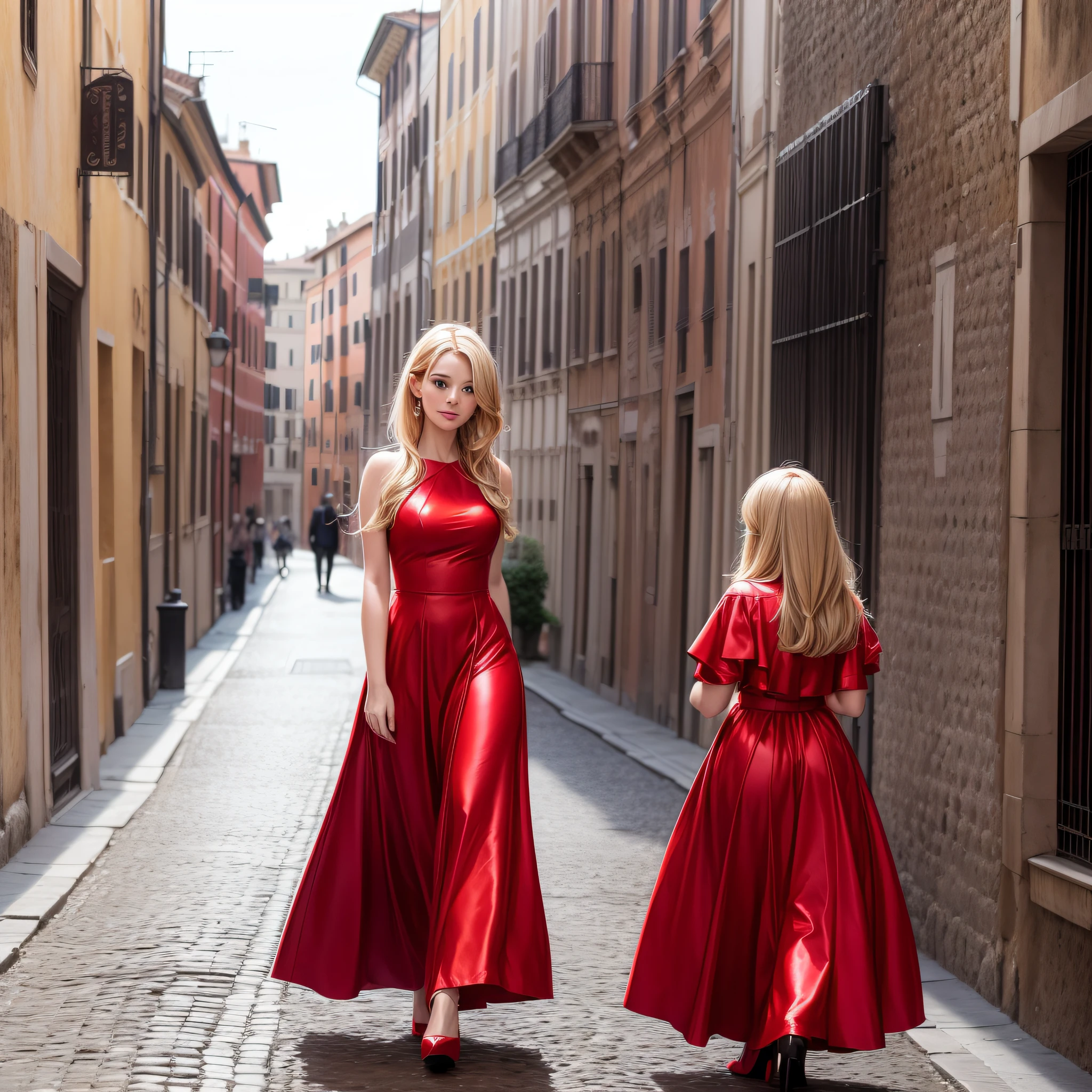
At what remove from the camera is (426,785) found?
5.70 meters

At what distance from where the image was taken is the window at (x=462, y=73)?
4003cm

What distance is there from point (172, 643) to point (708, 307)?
253 inches

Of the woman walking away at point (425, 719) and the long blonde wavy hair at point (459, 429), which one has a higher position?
the long blonde wavy hair at point (459, 429)

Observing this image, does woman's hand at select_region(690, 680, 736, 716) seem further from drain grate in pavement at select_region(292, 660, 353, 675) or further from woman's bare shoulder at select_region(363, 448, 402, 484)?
drain grate in pavement at select_region(292, 660, 353, 675)

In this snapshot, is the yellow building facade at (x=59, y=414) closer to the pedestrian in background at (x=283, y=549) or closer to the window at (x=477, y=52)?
the window at (x=477, y=52)

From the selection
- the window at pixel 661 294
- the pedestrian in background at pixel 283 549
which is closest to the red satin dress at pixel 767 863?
the window at pixel 661 294

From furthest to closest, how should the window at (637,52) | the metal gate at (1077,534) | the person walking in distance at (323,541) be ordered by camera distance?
the person walking in distance at (323,541) → the window at (637,52) → the metal gate at (1077,534)

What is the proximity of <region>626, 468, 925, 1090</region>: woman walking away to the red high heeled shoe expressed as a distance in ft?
1.73

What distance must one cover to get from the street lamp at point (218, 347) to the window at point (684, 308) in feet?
31.7

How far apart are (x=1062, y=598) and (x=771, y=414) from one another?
21.2ft

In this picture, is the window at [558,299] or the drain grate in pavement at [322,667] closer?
the drain grate in pavement at [322,667]

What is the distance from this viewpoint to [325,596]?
137ft

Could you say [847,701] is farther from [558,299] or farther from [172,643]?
[558,299]

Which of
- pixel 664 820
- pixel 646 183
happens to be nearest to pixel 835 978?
pixel 664 820
